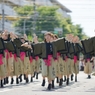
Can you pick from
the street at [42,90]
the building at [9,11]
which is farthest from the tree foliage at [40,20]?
the street at [42,90]

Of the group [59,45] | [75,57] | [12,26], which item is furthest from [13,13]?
[59,45]

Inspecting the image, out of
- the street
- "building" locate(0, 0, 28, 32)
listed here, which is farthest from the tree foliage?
the street

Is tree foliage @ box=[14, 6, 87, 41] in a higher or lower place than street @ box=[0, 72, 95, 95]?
higher

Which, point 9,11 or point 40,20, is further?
point 9,11

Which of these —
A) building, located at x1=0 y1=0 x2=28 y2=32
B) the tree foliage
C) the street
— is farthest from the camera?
the tree foliage

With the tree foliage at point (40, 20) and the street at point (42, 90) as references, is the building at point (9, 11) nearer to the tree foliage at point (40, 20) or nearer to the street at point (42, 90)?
the tree foliage at point (40, 20)

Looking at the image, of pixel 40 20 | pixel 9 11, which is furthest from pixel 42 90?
pixel 9 11

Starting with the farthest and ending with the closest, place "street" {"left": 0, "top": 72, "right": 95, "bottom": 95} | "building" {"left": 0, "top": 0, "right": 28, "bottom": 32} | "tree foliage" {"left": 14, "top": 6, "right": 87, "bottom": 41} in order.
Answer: "tree foliage" {"left": 14, "top": 6, "right": 87, "bottom": 41}, "building" {"left": 0, "top": 0, "right": 28, "bottom": 32}, "street" {"left": 0, "top": 72, "right": 95, "bottom": 95}

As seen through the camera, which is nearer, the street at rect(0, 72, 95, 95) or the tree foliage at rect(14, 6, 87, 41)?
the street at rect(0, 72, 95, 95)

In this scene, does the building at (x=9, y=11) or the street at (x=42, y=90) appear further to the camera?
the building at (x=9, y=11)

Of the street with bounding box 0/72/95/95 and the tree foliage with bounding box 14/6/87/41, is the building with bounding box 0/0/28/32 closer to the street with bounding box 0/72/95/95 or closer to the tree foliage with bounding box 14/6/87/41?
the tree foliage with bounding box 14/6/87/41

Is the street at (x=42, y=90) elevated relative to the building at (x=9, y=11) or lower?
lower

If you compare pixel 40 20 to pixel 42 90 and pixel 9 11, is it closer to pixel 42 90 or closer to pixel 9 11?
pixel 9 11

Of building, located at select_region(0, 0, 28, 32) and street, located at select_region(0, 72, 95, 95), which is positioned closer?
street, located at select_region(0, 72, 95, 95)
